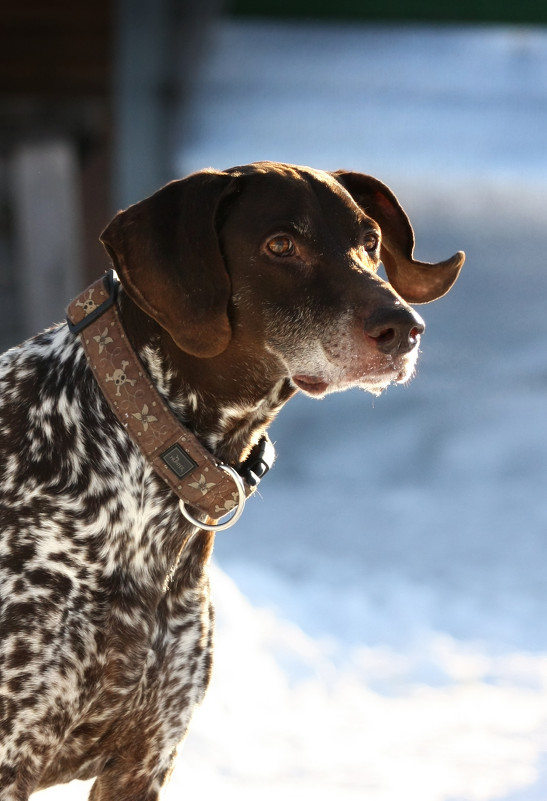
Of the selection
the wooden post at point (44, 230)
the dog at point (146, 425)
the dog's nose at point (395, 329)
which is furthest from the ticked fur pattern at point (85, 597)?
the wooden post at point (44, 230)

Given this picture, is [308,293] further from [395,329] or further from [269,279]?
[395,329]

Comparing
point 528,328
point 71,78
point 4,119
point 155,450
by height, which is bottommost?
point 155,450

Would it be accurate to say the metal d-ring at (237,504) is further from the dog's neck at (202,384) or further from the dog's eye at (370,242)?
the dog's eye at (370,242)

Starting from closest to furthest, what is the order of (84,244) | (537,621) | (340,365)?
(340,365) < (537,621) < (84,244)

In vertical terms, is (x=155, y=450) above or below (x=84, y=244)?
below

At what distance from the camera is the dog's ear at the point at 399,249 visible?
8.88 ft

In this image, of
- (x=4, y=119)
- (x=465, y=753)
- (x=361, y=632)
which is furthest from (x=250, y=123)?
(x=465, y=753)

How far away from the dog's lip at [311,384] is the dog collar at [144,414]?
21 centimetres

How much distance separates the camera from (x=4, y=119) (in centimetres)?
628

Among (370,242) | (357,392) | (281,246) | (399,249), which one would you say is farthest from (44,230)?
(281,246)

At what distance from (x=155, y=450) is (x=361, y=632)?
2.62 metres

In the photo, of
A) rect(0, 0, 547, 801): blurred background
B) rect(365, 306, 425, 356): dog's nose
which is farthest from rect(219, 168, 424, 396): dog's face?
rect(0, 0, 547, 801): blurred background

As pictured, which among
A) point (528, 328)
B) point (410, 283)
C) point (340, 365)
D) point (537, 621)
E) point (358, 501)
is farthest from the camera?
point (528, 328)

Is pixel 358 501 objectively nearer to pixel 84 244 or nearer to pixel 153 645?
pixel 84 244
